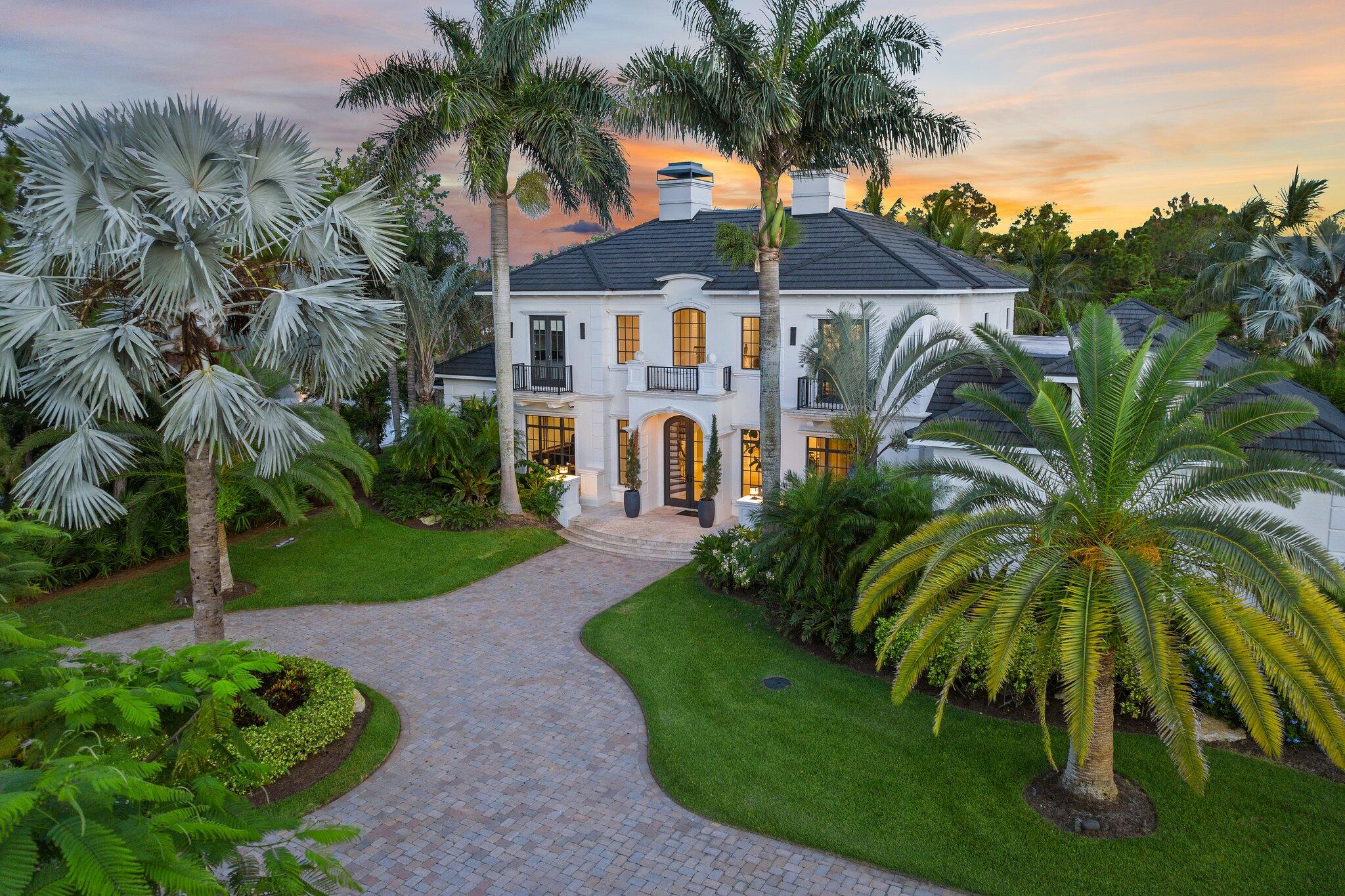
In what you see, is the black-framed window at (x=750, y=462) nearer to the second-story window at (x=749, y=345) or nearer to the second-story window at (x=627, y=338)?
the second-story window at (x=749, y=345)

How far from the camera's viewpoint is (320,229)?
12.1 m

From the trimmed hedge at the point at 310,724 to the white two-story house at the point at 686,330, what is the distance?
450 inches

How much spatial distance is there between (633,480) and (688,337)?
12.6ft

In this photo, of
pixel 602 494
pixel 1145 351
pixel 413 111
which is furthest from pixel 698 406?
pixel 1145 351

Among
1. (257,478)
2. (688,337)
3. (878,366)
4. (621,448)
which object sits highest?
(688,337)

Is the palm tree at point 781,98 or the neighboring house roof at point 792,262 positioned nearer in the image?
the palm tree at point 781,98

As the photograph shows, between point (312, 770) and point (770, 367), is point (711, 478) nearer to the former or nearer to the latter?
point (770, 367)

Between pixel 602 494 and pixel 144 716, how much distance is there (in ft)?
61.0

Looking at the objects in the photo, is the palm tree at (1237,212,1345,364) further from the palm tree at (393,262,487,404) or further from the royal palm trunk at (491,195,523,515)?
the palm tree at (393,262,487,404)

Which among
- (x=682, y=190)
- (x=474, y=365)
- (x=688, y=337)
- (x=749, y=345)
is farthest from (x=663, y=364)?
(x=474, y=365)

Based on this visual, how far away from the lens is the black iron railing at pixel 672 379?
2219 cm

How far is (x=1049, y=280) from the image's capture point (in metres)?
38.0

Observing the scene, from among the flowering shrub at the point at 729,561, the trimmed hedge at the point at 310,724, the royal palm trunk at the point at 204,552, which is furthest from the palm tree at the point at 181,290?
the flowering shrub at the point at 729,561

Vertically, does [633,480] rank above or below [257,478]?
below
